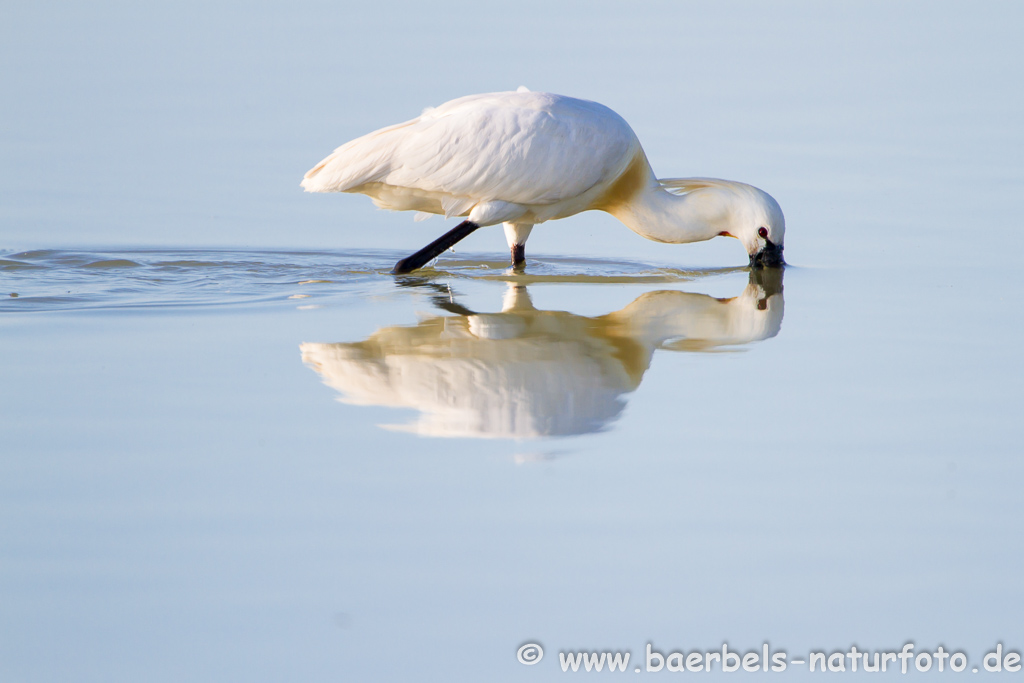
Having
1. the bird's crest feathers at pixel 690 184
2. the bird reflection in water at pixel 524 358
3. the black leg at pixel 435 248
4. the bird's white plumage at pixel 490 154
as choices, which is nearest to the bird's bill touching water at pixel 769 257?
the bird's crest feathers at pixel 690 184

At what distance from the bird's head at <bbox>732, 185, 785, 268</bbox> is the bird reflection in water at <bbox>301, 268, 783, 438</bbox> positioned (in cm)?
93

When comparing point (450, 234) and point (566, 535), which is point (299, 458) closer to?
point (566, 535)

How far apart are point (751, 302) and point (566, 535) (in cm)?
457

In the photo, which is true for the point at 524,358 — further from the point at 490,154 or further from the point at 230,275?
the point at 230,275

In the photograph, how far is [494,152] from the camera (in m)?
9.35

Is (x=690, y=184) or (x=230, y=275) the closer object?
(x=230, y=275)

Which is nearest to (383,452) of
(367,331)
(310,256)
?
(367,331)

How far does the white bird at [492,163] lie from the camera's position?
30.8 feet

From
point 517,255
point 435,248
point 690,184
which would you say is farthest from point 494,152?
point 690,184

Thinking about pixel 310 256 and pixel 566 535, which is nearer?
pixel 566 535

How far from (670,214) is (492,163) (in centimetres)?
163

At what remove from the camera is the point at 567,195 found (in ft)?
31.7

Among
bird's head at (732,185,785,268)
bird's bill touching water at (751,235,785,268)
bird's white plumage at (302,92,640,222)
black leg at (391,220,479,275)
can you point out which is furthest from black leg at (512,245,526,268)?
bird's bill touching water at (751,235,785,268)

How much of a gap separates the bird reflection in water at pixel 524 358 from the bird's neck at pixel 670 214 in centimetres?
97
